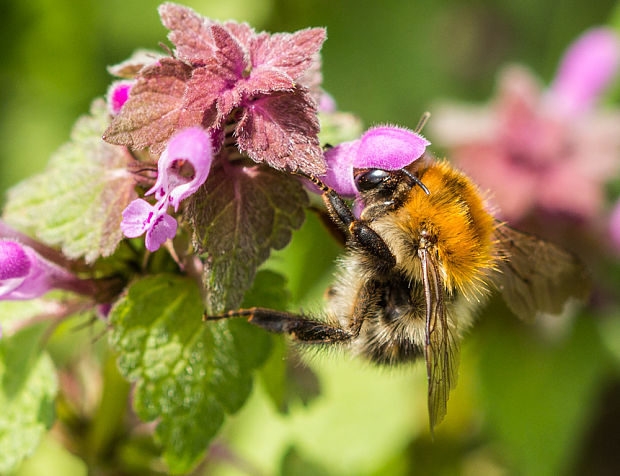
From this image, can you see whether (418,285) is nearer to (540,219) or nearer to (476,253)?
(476,253)

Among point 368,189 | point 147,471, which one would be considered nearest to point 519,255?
point 368,189

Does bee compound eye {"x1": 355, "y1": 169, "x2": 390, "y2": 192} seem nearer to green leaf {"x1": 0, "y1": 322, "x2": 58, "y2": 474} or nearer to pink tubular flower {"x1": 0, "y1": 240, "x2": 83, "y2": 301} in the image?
pink tubular flower {"x1": 0, "y1": 240, "x2": 83, "y2": 301}

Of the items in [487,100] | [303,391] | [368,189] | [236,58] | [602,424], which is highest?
[236,58]

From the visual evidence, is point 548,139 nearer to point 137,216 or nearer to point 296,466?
point 296,466

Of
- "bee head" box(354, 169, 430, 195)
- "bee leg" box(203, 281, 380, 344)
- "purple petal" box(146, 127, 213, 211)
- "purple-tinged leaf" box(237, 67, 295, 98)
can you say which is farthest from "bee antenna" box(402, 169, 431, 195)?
"purple petal" box(146, 127, 213, 211)

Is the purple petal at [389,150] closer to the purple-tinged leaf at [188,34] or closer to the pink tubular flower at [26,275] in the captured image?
the purple-tinged leaf at [188,34]

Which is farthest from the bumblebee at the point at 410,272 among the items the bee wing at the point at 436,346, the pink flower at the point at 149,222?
the pink flower at the point at 149,222
